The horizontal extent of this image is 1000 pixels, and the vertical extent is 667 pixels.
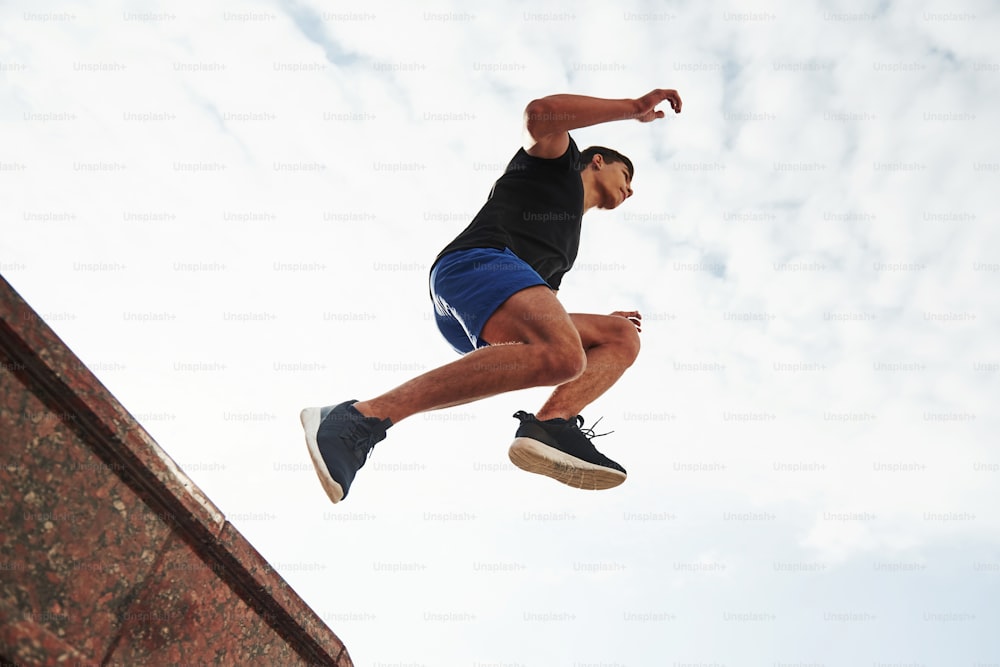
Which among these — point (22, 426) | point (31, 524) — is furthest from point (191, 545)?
point (22, 426)

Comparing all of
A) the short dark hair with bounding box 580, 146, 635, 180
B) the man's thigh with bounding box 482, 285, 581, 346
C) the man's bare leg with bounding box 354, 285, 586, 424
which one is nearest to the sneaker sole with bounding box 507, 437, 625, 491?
the man's bare leg with bounding box 354, 285, 586, 424

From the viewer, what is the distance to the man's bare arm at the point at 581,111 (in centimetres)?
322

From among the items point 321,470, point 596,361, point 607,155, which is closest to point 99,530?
point 321,470

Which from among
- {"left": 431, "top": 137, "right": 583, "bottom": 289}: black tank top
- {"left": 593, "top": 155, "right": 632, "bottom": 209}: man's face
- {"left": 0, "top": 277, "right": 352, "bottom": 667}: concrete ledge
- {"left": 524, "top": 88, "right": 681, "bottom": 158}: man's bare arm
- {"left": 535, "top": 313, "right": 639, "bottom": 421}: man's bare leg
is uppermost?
{"left": 524, "top": 88, "right": 681, "bottom": 158}: man's bare arm

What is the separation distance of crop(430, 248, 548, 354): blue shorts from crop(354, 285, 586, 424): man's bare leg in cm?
5

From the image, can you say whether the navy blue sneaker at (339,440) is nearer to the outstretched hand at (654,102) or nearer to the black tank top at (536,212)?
the black tank top at (536,212)

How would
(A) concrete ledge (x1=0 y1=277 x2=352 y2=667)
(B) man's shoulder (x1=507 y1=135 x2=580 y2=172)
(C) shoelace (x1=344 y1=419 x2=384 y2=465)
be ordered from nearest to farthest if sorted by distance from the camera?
(A) concrete ledge (x1=0 y1=277 x2=352 y2=667) < (C) shoelace (x1=344 y1=419 x2=384 y2=465) < (B) man's shoulder (x1=507 y1=135 x2=580 y2=172)

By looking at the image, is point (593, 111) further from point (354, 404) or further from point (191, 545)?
point (191, 545)

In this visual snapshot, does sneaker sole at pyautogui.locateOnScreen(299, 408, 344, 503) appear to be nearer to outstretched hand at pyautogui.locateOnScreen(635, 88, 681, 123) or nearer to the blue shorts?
the blue shorts

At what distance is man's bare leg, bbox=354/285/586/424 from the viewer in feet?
9.74

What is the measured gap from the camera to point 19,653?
151cm

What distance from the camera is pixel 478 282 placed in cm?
321

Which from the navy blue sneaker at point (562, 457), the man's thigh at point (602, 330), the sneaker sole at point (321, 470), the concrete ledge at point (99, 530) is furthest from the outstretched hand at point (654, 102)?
the concrete ledge at point (99, 530)

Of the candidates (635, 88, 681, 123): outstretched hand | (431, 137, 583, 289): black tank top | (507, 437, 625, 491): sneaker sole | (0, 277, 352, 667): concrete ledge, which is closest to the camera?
(0, 277, 352, 667): concrete ledge
